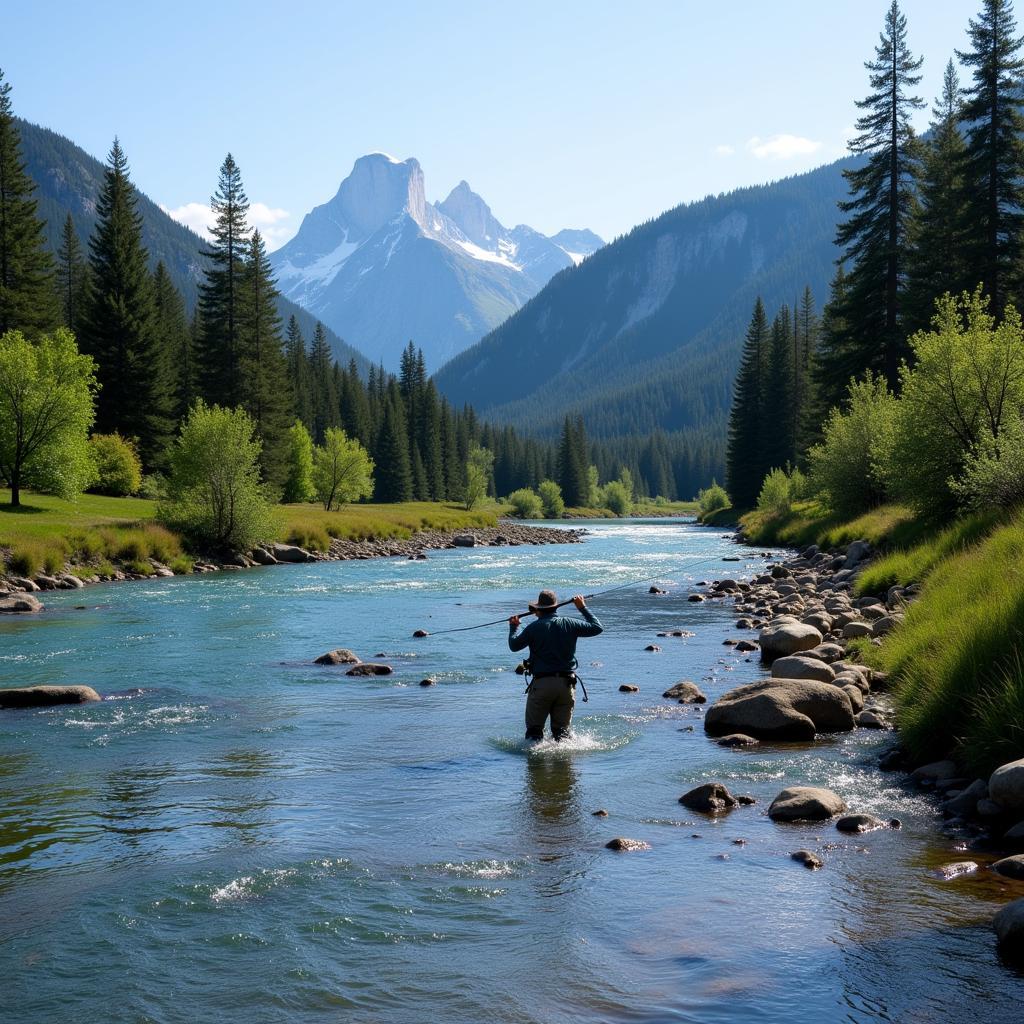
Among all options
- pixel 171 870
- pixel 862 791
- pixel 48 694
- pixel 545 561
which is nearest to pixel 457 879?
pixel 171 870

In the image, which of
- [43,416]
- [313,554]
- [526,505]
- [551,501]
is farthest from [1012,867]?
[551,501]

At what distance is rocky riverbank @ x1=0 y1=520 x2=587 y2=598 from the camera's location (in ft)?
103

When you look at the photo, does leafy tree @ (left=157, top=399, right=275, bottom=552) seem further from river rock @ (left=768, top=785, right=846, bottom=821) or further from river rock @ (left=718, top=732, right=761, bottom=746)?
river rock @ (left=768, top=785, right=846, bottom=821)

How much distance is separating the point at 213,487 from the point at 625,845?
1546 inches

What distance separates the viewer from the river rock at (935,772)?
1030cm

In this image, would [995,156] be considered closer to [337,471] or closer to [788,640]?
[788,640]

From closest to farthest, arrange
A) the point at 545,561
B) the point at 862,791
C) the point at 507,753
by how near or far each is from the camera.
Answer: the point at 862,791 < the point at 507,753 < the point at 545,561

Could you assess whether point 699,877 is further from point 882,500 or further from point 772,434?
point 772,434

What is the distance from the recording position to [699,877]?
318 inches

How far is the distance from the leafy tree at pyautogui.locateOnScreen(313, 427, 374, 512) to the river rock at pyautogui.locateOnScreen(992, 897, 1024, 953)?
73020 mm

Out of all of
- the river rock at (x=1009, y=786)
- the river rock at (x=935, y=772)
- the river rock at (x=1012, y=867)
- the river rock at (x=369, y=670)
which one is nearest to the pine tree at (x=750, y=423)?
the river rock at (x=369, y=670)

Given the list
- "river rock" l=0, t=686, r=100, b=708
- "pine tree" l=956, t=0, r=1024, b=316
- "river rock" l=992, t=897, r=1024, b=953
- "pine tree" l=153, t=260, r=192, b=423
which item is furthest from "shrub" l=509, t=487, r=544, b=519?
"river rock" l=992, t=897, r=1024, b=953

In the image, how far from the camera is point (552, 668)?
1302 cm

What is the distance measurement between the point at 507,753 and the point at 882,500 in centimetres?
3149
